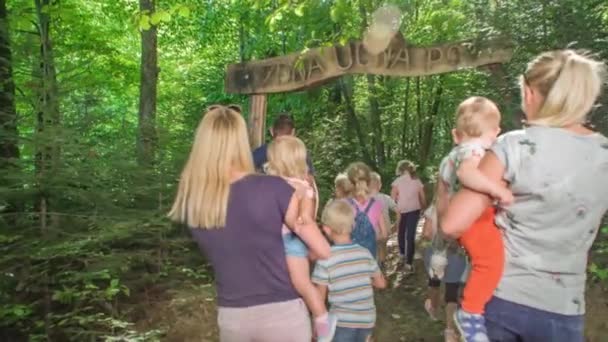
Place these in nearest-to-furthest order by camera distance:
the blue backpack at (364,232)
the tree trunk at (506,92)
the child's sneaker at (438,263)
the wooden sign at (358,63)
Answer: the child's sneaker at (438,263)
the blue backpack at (364,232)
the wooden sign at (358,63)
the tree trunk at (506,92)

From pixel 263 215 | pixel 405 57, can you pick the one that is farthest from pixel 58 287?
pixel 405 57

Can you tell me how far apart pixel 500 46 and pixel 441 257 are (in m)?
3.36

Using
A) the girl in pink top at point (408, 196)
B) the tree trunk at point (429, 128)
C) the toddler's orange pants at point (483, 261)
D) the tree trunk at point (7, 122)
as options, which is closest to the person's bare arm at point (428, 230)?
the toddler's orange pants at point (483, 261)

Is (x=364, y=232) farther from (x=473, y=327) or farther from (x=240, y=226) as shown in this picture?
(x=473, y=327)

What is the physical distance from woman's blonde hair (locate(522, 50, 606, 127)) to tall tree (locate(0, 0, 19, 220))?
5224mm

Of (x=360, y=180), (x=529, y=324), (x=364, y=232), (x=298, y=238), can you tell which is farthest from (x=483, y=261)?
(x=360, y=180)

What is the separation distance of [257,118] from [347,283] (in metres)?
4.61

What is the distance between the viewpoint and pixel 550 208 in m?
2.10

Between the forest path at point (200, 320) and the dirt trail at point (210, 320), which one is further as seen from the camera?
the forest path at point (200, 320)

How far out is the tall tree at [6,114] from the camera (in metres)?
6.06

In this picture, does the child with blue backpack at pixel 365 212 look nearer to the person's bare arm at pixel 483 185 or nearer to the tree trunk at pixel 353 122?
the person's bare arm at pixel 483 185

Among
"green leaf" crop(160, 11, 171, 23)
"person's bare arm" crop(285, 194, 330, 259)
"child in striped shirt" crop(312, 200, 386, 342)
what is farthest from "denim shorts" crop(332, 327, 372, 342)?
"green leaf" crop(160, 11, 171, 23)

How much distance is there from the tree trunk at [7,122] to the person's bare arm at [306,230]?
12.8 feet

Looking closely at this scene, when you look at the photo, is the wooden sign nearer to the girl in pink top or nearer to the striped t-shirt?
the girl in pink top
